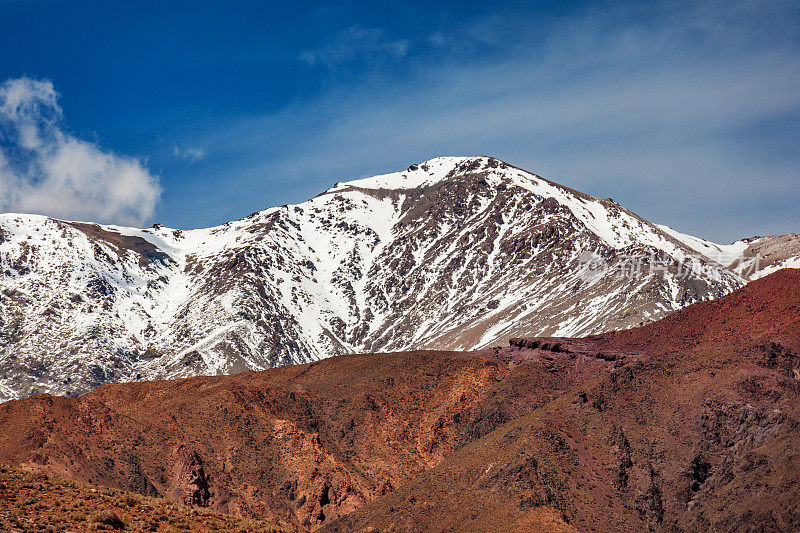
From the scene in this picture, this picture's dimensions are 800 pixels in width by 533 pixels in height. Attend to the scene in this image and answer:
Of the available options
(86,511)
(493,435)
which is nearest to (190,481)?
(493,435)

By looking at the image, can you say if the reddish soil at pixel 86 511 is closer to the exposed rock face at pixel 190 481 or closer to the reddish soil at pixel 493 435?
the reddish soil at pixel 493 435

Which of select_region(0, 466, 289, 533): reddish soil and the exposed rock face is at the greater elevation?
the exposed rock face

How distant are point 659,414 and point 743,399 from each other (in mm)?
7119

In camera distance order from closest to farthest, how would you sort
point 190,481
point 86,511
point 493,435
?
point 86,511 < point 493,435 < point 190,481

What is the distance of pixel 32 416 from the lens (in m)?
86.0

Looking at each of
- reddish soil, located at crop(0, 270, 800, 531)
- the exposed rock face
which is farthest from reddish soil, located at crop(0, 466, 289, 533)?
the exposed rock face

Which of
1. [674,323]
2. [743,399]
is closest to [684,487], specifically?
[743,399]

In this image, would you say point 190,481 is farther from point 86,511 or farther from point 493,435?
point 86,511

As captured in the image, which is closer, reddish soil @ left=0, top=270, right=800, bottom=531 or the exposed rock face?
reddish soil @ left=0, top=270, right=800, bottom=531

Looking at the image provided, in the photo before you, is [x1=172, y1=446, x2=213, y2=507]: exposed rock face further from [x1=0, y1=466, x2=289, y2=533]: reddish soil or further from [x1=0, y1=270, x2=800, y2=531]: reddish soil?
[x1=0, y1=466, x2=289, y2=533]: reddish soil

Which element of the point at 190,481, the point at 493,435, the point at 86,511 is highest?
the point at 190,481

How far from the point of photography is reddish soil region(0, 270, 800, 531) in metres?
68.1

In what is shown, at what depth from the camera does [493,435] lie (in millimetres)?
82750

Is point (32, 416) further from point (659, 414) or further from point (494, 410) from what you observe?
point (659, 414)
